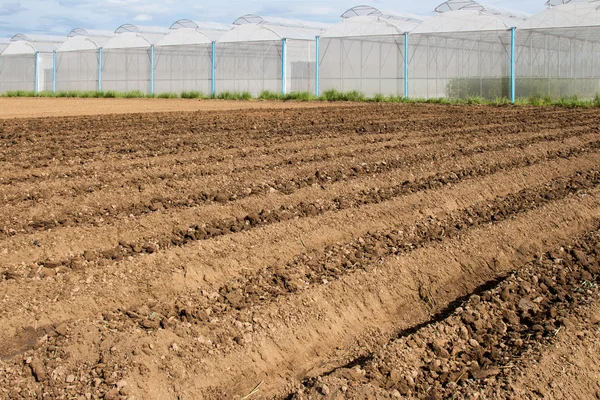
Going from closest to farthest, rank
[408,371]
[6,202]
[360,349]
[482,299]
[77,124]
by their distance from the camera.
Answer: [408,371]
[360,349]
[482,299]
[6,202]
[77,124]

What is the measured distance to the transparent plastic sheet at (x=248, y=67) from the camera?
3014 centimetres

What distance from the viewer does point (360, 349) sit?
160 inches

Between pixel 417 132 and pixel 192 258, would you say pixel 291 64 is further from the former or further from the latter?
pixel 192 258

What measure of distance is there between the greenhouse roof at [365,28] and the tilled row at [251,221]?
19978 mm

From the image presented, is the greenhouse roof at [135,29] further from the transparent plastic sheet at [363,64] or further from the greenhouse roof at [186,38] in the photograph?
the transparent plastic sheet at [363,64]

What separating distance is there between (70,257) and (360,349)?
206 centimetres

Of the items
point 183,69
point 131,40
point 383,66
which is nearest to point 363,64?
point 383,66

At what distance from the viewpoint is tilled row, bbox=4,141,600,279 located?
4.77m

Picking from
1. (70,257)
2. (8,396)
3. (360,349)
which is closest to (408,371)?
(360,349)

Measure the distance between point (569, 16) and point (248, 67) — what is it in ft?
40.8

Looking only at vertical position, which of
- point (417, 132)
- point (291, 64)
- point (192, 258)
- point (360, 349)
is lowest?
point (360, 349)

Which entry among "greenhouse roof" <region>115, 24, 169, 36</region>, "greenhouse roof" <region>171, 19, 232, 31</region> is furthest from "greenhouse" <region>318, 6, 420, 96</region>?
"greenhouse roof" <region>115, 24, 169, 36</region>

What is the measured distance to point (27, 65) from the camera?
3881 centimetres

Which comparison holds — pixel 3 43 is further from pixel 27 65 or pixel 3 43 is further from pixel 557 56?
pixel 557 56
